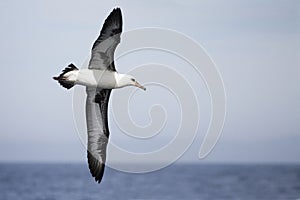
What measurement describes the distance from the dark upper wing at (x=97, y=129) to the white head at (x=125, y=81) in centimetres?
43

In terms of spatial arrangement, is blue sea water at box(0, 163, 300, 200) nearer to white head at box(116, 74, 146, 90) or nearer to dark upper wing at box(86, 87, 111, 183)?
dark upper wing at box(86, 87, 111, 183)

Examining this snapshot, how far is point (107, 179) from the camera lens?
132 feet

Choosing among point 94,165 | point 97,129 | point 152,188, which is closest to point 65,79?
point 97,129

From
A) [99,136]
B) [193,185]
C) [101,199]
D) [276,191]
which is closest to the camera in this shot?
[99,136]

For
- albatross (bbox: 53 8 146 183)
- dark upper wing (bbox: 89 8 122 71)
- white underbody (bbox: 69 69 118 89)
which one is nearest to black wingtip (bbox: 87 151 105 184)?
albatross (bbox: 53 8 146 183)

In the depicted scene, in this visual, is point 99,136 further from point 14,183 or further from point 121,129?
point 14,183

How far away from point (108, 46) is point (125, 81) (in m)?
0.44

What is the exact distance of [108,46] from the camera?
899cm

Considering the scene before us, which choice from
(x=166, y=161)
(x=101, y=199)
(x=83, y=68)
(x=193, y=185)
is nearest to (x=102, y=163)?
(x=83, y=68)

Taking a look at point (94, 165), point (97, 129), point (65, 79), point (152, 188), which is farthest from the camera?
point (152, 188)

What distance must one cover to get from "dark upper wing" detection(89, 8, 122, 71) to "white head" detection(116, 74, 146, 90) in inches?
5.5

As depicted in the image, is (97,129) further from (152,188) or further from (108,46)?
(152,188)

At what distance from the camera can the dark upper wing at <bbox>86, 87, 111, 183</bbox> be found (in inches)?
371

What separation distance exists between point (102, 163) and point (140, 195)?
23.3m
